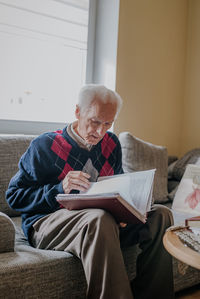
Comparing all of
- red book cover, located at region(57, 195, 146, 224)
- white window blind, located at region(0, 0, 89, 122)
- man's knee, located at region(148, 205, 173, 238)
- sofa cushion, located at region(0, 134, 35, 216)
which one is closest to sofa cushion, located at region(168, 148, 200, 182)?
white window blind, located at region(0, 0, 89, 122)

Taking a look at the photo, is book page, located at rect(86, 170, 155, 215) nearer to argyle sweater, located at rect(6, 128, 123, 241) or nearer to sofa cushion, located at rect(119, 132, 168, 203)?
argyle sweater, located at rect(6, 128, 123, 241)

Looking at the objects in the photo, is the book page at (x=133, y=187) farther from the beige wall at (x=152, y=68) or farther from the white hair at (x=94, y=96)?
the beige wall at (x=152, y=68)

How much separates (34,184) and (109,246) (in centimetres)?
49

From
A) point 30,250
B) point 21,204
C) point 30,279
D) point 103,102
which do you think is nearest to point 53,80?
point 103,102

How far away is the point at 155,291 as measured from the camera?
1.38 metres

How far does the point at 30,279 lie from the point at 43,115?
1.48 meters

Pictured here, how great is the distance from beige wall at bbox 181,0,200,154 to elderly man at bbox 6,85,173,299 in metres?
1.48

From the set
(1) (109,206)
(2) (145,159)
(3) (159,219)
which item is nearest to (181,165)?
(2) (145,159)

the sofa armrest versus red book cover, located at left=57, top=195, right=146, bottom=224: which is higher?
red book cover, located at left=57, top=195, right=146, bottom=224

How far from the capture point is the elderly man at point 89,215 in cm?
115

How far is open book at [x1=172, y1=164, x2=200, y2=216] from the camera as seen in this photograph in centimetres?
195

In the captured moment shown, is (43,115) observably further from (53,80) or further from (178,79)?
(178,79)

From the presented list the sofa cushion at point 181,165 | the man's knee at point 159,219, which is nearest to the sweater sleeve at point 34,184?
the man's knee at point 159,219

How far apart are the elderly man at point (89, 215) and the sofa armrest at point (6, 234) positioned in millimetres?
147
